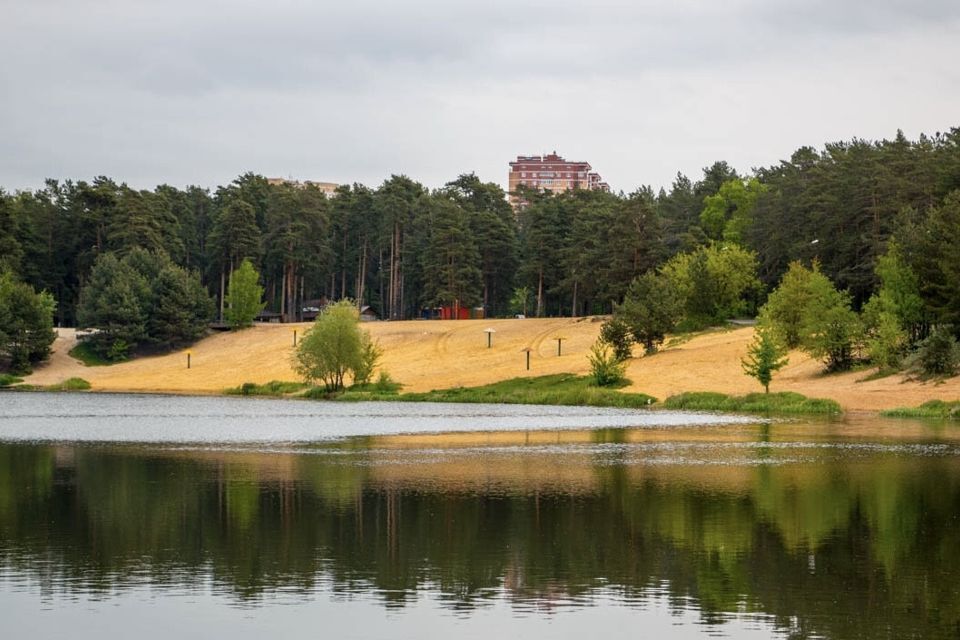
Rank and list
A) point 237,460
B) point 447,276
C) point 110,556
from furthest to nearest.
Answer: point 447,276 → point 237,460 → point 110,556

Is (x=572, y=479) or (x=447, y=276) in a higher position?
(x=447, y=276)

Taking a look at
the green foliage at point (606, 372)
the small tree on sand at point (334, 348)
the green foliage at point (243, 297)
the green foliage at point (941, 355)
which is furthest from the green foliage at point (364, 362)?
the green foliage at point (243, 297)

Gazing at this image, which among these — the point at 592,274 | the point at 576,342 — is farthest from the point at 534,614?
the point at 592,274

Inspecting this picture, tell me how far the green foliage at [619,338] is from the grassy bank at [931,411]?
1122 inches

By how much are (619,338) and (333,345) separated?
21366 mm

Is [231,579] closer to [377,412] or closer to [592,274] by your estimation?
[377,412]

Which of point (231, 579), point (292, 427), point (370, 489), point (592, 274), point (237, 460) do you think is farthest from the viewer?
point (592, 274)

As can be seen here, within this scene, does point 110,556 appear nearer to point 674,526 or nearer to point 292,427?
point 674,526

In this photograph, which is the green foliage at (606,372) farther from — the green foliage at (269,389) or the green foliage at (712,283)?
the green foliage at (269,389)

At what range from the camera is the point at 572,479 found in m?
41.6

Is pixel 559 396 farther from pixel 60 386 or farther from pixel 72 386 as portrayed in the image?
pixel 60 386

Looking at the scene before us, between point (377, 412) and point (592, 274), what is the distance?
6127cm

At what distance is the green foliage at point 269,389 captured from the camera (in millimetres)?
100938

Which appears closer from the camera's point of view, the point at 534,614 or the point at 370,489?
the point at 534,614
